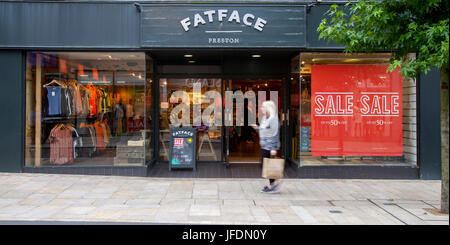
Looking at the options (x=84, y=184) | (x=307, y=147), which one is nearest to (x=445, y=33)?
(x=307, y=147)

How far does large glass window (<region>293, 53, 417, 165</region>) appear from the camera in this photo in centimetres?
974

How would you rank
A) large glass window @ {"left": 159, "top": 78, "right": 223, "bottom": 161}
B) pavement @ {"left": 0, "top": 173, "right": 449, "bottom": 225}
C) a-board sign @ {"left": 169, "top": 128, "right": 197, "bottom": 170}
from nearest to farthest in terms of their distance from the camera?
pavement @ {"left": 0, "top": 173, "right": 449, "bottom": 225}
a-board sign @ {"left": 169, "top": 128, "right": 197, "bottom": 170}
large glass window @ {"left": 159, "top": 78, "right": 223, "bottom": 161}

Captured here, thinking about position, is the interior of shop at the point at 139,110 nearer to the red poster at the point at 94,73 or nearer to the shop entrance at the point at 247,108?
the red poster at the point at 94,73

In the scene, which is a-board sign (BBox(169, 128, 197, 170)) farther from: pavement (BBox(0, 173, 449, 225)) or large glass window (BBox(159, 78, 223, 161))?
pavement (BBox(0, 173, 449, 225))

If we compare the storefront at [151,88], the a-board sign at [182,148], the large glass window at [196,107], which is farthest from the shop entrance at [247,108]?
the a-board sign at [182,148]

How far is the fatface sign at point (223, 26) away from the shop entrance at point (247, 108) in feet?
7.22

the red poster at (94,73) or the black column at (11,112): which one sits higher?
the red poster at (94,73)

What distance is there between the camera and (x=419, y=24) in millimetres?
6527

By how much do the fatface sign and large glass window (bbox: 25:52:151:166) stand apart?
0.95 meters

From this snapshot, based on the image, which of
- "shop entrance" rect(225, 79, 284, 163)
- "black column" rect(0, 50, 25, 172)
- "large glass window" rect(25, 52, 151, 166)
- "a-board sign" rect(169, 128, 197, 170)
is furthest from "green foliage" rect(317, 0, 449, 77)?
"black column" rect(0, 50, 25, 172)

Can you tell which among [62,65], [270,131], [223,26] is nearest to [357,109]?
[270,131]

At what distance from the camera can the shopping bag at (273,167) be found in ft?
25.4

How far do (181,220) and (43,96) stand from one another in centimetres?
628

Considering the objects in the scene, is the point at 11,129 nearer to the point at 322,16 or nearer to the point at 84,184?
the point at 84,184
